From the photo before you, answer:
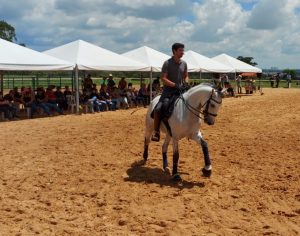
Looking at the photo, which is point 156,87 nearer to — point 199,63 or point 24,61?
point 199,63

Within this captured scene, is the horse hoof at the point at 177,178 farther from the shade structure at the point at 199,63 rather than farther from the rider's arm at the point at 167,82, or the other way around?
the shade structure at the point at 199,63

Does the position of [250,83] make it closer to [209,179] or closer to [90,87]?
[90,87]

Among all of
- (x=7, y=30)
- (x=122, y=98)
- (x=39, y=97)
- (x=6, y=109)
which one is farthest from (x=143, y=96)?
(x=7, y=30)

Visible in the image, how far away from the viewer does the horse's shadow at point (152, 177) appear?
731 cm

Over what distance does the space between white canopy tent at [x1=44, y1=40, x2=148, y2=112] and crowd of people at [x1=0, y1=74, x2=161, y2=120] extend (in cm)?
106

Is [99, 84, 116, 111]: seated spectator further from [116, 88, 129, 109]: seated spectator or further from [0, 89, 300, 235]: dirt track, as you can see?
[0, 89, 300, 235]: dirt track

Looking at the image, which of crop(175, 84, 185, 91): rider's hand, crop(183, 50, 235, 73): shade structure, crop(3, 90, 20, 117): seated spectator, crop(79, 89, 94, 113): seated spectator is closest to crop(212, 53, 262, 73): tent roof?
crop(183, 50, 235, 73): shade structure

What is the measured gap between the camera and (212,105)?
7.29 m

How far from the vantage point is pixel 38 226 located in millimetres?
5418

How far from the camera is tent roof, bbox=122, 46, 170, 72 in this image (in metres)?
23.6

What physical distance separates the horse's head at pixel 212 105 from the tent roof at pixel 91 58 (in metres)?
12.7

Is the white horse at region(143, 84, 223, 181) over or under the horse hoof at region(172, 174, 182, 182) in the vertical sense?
over

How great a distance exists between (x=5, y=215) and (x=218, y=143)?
656 cm

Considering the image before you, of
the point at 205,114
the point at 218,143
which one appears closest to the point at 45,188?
the point at 205,114
